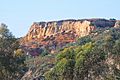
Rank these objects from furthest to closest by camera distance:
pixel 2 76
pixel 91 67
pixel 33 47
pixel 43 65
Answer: pixel 33 47, pixel 43 65, pixel 91 67, pixel 2 76

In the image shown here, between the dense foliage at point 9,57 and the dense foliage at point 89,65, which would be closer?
the dense foliage at point 9,57

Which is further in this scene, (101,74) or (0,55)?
(101,74)

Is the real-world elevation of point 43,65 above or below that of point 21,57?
below

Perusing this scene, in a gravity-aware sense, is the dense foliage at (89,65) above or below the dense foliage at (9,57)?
below

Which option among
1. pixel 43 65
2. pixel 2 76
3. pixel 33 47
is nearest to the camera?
pixel 2 76

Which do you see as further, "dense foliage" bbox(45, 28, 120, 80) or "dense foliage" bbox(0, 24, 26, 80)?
"dense foliage" bbox(45, 28, 120, 80)

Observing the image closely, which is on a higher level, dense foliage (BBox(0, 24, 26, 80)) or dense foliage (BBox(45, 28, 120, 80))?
dense foliage (BBox(0, 24, 26, 80))

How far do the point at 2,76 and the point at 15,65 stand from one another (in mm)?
2141

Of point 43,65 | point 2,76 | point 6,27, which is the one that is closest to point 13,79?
point 2,76

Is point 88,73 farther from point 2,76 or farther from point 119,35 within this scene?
point 119,35

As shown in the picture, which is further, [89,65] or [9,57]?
[89,65]

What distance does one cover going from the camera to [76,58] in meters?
70.1

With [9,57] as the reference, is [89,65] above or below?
below

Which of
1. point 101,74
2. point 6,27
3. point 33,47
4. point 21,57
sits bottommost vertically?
point 33,47
